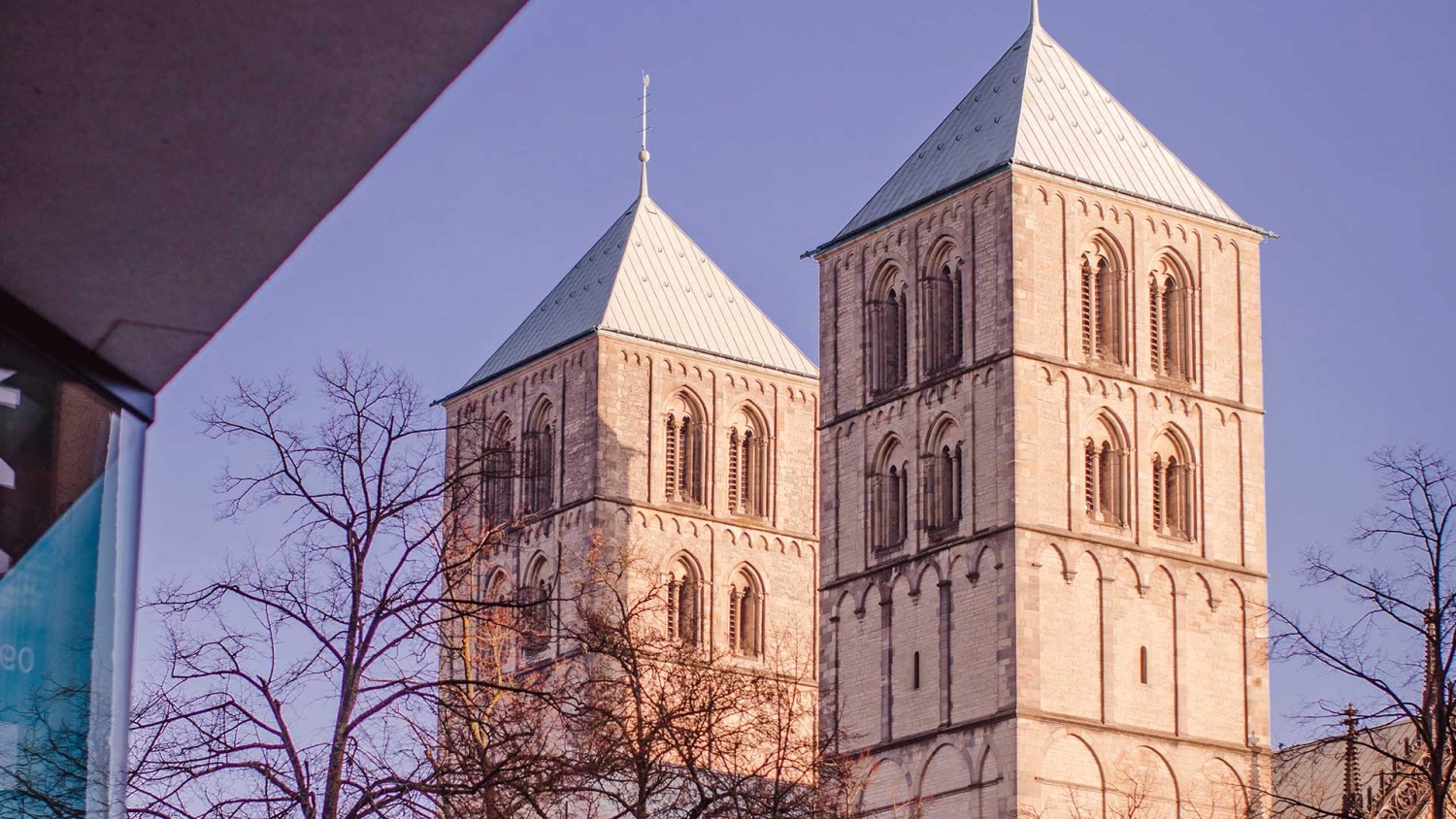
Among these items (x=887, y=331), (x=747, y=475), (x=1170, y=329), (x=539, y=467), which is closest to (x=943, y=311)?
(x=887, y=331)

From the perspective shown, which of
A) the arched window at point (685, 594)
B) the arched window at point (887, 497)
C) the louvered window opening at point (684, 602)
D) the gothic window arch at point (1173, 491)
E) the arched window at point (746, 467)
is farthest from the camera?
the arched window at point (746, 467)

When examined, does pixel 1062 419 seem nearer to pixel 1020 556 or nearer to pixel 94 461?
pixel 1020 556

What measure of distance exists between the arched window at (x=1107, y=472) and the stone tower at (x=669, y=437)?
46.9 ft

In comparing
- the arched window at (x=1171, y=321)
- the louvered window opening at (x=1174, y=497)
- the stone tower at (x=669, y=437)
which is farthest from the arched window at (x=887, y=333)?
the stone tower at (x=669, y=437)

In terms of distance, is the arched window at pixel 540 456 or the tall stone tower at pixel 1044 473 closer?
the tall stone tower at pixel 1044 473

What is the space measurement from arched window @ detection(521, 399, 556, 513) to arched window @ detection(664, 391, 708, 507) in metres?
2.92

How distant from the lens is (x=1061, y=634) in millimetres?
49250

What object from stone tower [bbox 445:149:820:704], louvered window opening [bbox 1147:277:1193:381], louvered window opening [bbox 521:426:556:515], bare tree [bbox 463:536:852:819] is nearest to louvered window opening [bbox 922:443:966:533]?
louvered window opening [bbox 1147:277:1193:381]

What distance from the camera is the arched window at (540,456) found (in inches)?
2542

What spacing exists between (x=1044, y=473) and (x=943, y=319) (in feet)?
14.1

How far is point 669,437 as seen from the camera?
65562mm

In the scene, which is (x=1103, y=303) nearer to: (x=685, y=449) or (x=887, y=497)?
(x=887, y=497)

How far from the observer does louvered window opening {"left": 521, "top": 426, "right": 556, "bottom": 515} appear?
6456 centimetres

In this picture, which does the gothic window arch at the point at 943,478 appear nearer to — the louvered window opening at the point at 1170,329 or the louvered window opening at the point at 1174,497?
the louvered window opening at the point at 1174,497
